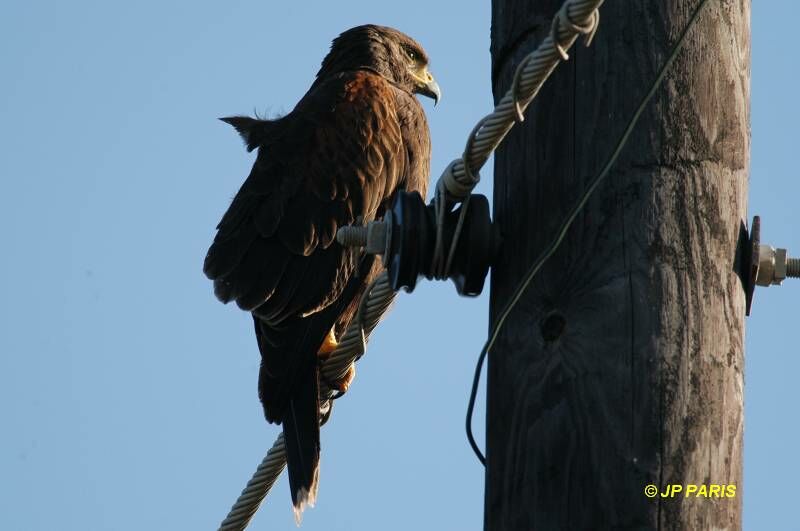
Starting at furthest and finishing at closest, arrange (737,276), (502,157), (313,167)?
(313,167) → (502,157) → (737,276)

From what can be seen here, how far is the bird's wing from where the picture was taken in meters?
4.93

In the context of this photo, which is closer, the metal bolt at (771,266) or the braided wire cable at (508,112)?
the braided wire cable at (508,112)

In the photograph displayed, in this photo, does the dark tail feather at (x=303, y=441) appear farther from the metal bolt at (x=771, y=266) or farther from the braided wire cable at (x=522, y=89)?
the metal bolt at (x=771, y=266)

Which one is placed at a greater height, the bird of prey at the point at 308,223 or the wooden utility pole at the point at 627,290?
the bird of prey at the point at 308,223

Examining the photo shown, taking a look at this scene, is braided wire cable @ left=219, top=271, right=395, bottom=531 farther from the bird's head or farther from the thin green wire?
the bird's head

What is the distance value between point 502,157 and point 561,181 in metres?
0.19

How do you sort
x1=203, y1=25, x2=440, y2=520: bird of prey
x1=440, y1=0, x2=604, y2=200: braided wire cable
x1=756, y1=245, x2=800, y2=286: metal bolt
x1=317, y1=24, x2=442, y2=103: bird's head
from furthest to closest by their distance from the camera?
x1=317, y1=24, x2=442, y2=103: bird's head
x1=203, y1=25, x2=440, y2=520: bird of prey
x1=756, y1=245, x2=800, y2=286: metal bolt
x1=440, y1=0, x2=604, y2=200: braided wire cable

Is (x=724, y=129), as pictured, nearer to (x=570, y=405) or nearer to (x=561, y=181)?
(x=561, y=181)

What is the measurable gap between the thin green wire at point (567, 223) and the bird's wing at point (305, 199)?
2.47 meters

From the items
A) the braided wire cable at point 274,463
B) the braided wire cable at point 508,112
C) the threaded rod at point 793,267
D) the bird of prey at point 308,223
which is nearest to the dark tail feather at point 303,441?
the bird of prey at point 308,223

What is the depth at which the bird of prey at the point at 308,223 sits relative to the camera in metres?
4.86

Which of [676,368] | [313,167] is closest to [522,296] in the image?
[676,368]

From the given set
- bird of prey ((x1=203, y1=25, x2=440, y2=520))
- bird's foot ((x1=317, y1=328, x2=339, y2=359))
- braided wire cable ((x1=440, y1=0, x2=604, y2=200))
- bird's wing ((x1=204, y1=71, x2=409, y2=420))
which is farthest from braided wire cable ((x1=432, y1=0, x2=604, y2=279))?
bird's foot ((x1=317, y1=328, x2=339, y2=359))

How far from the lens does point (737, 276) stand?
2.46m
